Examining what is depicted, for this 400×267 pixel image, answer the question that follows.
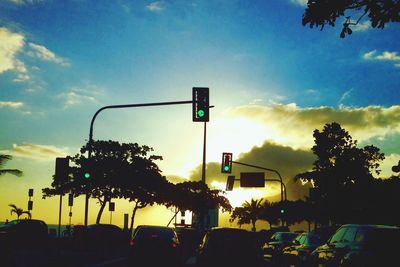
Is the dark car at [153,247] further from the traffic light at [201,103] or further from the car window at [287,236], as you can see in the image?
the car window at [287,236]

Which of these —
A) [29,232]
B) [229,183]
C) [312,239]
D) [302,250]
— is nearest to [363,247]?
[302,250]

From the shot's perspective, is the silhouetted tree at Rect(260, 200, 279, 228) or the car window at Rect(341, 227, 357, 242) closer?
the car window at Rect(341, 227, 357, 242)

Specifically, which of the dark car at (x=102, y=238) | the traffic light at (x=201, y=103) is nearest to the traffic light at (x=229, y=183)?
the dark car at (x=102, y=238)

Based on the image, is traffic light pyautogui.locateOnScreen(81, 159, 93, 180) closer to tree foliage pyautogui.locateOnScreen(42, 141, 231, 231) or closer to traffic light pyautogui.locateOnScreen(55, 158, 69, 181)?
traffic light pyautogui.locateOnScreen(55, 158, 69, 181)

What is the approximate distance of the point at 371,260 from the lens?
8.85 meters

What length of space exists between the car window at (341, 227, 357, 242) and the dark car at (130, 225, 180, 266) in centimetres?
938

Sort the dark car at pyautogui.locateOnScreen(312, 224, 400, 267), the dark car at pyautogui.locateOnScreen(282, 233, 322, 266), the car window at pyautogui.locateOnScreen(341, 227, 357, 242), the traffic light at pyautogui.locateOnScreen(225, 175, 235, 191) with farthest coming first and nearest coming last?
the traffic light at pyautogui.locateOnScreen(225, 175, 235, 191)
the dark car at pyautogui.locateOnScreen(282, 233, 322, 266)
the car window at pyautogui.locateOnScreen(341, 227, 357, 242)
the dark car at pyautogui.locateOnScreen(312, 224, 400, 267)

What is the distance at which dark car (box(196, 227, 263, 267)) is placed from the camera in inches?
514

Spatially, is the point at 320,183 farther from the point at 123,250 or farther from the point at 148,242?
the point at 148,242

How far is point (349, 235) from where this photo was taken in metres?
10.8

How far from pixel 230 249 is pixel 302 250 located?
300cm

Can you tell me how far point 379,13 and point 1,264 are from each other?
1098 cm

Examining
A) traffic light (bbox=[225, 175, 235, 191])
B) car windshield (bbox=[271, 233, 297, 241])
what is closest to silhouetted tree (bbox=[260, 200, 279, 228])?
traffic light (bbox=[225, 175, 235, 191])

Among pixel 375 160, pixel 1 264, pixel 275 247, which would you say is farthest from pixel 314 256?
pixel 375 160
